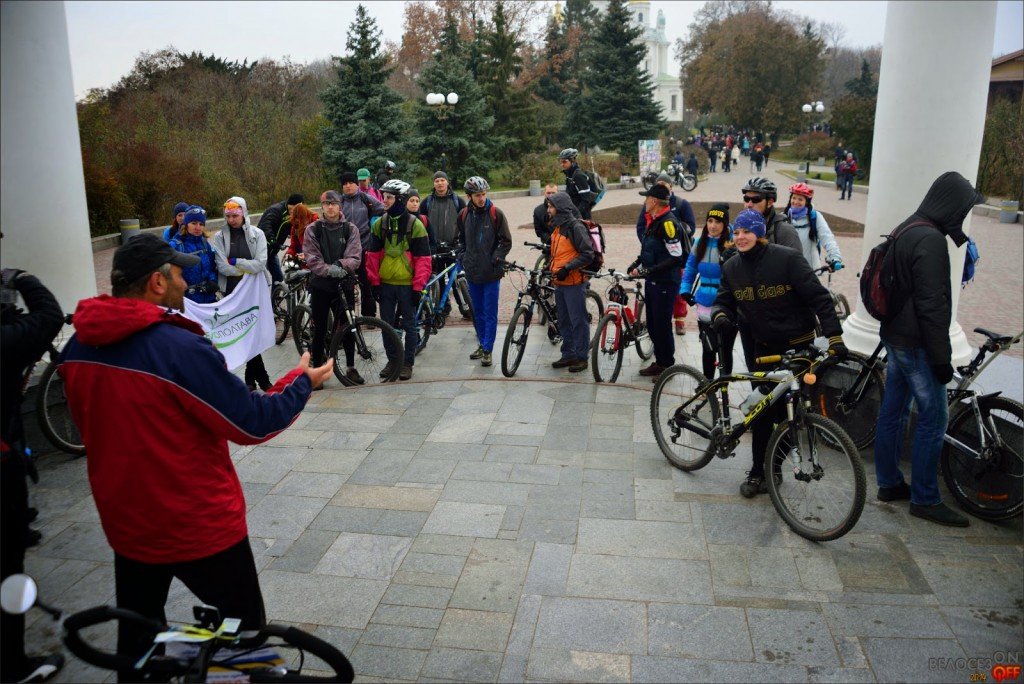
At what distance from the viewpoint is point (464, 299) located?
36.0 ft

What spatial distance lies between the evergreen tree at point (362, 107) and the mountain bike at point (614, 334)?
78.9 ft

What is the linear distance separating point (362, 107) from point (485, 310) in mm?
25023

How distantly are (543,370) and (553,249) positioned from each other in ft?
4.22

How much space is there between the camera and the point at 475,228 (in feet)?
29.0

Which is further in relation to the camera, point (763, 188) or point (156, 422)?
point (763, 188)

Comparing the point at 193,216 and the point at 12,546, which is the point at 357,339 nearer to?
the point at 193,216

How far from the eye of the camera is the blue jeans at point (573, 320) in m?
8.48

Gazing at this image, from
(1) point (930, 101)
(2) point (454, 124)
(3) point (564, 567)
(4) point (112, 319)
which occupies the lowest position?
(3) point (564, 567)

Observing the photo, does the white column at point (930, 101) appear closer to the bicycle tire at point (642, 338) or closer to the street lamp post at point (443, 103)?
the bicycle tire at point (642, 338)

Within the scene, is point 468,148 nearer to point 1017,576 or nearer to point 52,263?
point 52,263

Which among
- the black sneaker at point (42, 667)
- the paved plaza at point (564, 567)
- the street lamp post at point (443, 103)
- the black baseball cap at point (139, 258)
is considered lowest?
the paved plaza at point (564, 567)

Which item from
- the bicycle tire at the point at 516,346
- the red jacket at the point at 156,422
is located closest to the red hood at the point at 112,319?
the red jacket at the point at 156,422

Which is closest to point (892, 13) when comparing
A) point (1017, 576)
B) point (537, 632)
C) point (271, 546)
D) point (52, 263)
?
Answer: point (1017, 576)

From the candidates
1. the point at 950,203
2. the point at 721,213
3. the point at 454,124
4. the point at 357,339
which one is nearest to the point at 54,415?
the point at 357,339
